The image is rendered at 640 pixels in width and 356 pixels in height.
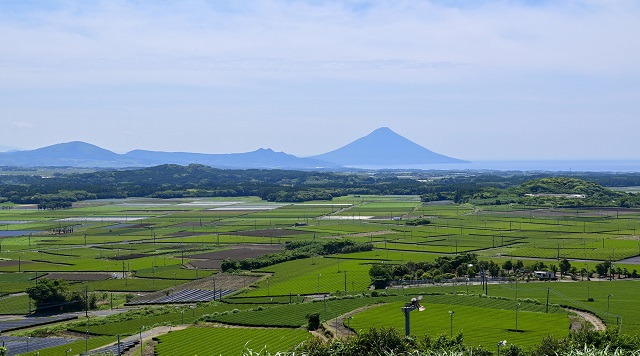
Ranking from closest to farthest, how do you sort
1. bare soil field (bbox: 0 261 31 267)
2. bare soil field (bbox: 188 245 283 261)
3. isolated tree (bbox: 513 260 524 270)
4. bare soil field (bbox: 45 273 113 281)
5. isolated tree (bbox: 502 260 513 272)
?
bare soil field (bbox: 45 273 113 281) → isolated tree (bbox: 513 260 524 270) → isolated tree (bbox: 502 260 513 272) → bare soil field (bbox: 0 261 31 267) → bare soil field (bbox: 188 245 283 261)

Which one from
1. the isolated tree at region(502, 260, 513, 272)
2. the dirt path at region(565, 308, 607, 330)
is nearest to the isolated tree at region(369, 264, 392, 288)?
the isolated tree at region(502, 260, 513, 272)

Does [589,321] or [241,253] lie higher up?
[241,253]

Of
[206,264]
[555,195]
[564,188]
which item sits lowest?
[206,264]

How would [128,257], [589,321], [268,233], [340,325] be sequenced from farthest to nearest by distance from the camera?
[268,233] → [128,257] → [589,321] → [340,325]

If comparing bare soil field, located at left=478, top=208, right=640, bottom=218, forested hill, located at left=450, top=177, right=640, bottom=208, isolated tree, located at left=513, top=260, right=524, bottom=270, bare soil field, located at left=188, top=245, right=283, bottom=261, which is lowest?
bare soil field, located at left=188, top=245, right=283, bottom=261

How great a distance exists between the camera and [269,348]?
104ft

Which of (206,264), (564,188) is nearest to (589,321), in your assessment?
(206,264)

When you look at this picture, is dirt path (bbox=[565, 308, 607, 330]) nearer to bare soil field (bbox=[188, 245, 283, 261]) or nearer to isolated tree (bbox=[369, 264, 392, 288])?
isolated tree (bbox=[369, 264, 392, 288])

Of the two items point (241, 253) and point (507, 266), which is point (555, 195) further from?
point (241, 253)

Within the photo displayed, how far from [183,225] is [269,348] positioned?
60.3m

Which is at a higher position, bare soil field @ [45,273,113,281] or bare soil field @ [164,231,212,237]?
bare soil field @ [164,231,212,237]

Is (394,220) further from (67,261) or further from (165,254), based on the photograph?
(67,261)

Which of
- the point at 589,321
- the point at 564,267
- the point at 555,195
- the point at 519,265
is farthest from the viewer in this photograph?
the point at 555,195

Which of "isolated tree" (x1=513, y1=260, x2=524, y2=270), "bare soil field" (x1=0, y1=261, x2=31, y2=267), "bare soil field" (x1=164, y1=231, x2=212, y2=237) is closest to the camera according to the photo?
"isolated tree" (x1=513, y1=260, x2=524, y2=270)
